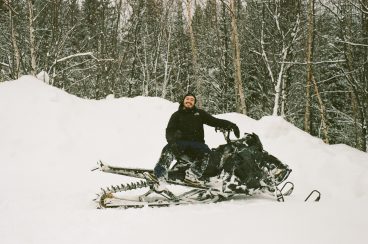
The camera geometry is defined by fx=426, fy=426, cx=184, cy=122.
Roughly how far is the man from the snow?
67cm

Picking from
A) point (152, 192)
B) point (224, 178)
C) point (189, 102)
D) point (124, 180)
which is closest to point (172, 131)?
point (189, 102)

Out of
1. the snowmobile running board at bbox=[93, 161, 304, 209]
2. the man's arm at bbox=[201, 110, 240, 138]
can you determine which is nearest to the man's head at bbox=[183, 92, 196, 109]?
the man's arm at bbox=[201, 110, 240, 138]

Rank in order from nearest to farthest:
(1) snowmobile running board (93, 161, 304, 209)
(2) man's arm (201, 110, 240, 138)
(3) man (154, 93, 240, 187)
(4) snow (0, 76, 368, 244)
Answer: (4) snow (0, 76, 368, 244) < (1) snowmobile running board (93, 161, 304, 209) < (3) man (154, 93, 240, 187) < (2) man's arm (201, 110, 240, 138)

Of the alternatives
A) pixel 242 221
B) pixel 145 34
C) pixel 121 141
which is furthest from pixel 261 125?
pixel 145 34

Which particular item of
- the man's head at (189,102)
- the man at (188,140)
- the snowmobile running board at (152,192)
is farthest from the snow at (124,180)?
the man's head at (189,102)

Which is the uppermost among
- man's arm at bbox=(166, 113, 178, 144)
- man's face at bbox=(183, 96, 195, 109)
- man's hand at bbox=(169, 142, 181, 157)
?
man's face at bbox=(183, 96, 195, 109)

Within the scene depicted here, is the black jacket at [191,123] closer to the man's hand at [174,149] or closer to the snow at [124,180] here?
the man's hand at [174,149]

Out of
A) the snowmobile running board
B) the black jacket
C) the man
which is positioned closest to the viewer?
the snowmobile running board

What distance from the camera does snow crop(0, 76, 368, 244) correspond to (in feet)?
17.0

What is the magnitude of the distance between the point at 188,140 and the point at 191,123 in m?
0.31

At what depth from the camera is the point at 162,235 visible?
16.7ft

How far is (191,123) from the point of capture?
24.6 feet

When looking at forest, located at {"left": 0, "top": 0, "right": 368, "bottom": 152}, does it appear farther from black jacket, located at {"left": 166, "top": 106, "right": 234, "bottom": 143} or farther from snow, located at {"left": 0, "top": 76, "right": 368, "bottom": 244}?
black jacket, located at {"left": 166, "top": 106, "right": 234, "bottom": 143}

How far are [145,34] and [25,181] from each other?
916 inches
